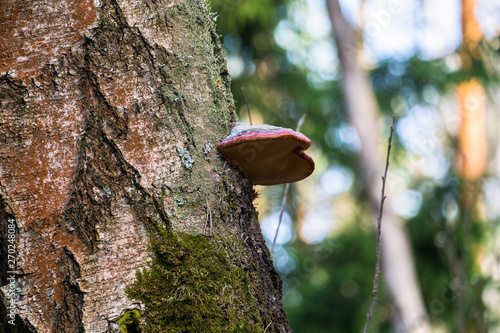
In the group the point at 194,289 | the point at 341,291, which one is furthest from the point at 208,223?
the point at 341,291

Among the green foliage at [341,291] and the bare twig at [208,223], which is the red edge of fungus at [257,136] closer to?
the bare twig at [208,223]

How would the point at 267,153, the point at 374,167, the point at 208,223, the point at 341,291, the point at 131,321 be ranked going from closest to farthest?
the point at 131,321
the point at 208,223
the point at 267,153
the point at 374,167
the point at 341,291

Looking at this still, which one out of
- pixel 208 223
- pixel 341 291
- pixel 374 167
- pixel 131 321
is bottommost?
pixel 131 321

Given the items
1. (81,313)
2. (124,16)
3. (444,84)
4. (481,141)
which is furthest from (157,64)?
(481,141)

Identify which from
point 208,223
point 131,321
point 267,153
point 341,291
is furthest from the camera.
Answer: point 341,291

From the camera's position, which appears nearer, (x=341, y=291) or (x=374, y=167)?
(x=374, y=167)

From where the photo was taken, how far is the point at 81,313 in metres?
1.16

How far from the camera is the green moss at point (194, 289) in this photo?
119cm

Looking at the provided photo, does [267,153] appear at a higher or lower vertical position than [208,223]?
higher

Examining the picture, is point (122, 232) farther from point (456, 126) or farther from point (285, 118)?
point (456, 126)

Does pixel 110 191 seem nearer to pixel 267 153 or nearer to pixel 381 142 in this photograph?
pixel 267 153

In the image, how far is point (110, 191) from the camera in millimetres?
1230

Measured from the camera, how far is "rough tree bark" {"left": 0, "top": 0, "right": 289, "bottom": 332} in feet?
3.89

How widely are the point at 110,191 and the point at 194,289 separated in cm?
35
